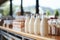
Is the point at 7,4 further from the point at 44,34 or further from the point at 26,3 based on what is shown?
the point at 44,34

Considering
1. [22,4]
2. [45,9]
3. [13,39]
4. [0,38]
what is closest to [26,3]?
[22,4]

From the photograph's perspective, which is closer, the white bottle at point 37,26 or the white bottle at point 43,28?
the white bottle at point 43,28

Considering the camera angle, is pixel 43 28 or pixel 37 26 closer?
pixel 43 28

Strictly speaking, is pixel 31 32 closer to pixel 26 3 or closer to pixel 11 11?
pixel 26 3

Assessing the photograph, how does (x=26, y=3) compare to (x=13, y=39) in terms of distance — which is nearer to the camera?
(x=13, y=39)

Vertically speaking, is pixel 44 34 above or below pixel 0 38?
above

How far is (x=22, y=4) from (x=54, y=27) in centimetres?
328

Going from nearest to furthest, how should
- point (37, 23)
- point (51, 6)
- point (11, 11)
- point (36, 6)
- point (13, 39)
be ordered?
point (37, 23) → point (13, 39) → point (51, 6) → point (36, 6) → point (11, 11)

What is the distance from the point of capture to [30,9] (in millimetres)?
4723

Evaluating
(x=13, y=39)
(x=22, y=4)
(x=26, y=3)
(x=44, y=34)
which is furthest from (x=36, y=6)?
(x=44, y=34)

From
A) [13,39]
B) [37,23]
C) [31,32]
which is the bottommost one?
[13,39]

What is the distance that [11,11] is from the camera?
6.12 meters

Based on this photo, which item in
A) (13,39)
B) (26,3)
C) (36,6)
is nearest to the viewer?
(13,39)

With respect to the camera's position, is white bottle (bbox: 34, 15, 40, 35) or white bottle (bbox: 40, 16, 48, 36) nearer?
white bottle (bbox: 40, 16, 48, 36)
